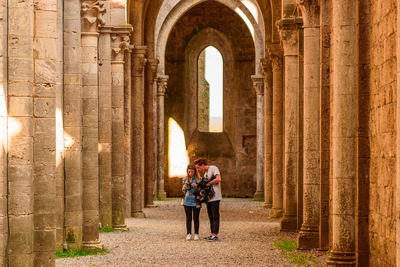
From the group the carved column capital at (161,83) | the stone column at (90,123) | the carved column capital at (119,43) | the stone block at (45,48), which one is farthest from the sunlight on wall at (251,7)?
the stone block at (45,48)

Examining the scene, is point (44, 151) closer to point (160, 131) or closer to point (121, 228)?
point (121, 228)

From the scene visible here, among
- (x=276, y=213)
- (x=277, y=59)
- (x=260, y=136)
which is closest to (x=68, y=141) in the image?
(x=277, y=59)

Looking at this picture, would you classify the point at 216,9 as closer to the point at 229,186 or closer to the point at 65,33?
the point at 229,186

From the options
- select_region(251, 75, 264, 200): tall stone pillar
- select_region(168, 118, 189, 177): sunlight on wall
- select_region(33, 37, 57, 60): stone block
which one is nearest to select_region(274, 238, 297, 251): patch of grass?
select_region(33, 37, 57, 60): stone block

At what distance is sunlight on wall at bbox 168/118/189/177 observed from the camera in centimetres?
3638

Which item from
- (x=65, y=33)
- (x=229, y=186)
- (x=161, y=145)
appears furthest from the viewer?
(x=229, y=186)

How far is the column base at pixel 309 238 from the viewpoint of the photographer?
14.1 m

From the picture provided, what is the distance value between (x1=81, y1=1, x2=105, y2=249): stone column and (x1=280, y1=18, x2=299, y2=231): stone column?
527 centimetres

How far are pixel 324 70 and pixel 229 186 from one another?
2357 centimetres

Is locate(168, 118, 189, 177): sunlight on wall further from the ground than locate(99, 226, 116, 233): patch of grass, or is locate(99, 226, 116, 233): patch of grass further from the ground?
locate(168, 118, 189, 177): sunlight on wall

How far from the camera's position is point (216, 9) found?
37188 millimetres

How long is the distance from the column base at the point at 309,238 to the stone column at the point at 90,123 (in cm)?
340

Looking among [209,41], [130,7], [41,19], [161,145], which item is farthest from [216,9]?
[41,19]

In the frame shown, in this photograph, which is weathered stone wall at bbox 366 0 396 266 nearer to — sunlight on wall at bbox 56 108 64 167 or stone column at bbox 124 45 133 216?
sunlight on wall at bbox 56 108 64 167
